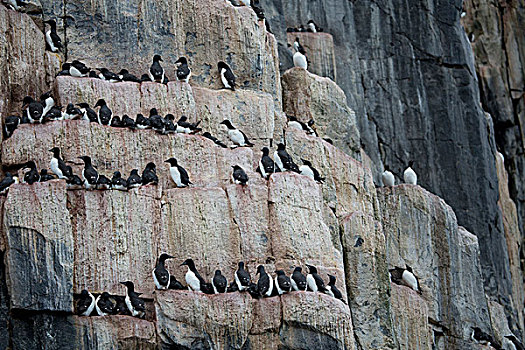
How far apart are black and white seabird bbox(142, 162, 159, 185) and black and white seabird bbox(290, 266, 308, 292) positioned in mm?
3171

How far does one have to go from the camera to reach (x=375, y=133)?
31.9 meters

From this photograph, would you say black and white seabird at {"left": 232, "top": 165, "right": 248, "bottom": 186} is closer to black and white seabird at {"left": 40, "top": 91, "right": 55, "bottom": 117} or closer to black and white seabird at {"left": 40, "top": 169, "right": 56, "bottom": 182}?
black and white seabird at {"left": 40, "top": 169, "right": 56, "bottom": 182}

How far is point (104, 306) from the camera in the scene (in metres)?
20.5

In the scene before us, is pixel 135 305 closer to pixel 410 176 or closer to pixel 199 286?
pixel 199 286

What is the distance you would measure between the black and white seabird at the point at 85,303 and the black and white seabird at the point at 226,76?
662 centimetres

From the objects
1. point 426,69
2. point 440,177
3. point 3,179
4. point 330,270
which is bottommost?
point 330,270

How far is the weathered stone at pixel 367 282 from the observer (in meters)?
24.3

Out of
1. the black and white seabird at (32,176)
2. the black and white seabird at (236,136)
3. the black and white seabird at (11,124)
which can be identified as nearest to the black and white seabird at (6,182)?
the black and white seabird at (32,176)

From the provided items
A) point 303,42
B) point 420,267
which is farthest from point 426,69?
point 420,267

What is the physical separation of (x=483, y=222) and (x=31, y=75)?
44.8 ft

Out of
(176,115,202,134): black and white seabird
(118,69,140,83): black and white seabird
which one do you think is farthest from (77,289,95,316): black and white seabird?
(118,69,140,83): black and white seabird

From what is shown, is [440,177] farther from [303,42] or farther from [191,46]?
[191,46]

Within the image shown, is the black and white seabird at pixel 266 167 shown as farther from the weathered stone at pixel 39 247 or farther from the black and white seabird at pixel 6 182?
the black and white seabird at pixel 6 182

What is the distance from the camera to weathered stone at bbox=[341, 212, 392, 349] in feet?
79.7
